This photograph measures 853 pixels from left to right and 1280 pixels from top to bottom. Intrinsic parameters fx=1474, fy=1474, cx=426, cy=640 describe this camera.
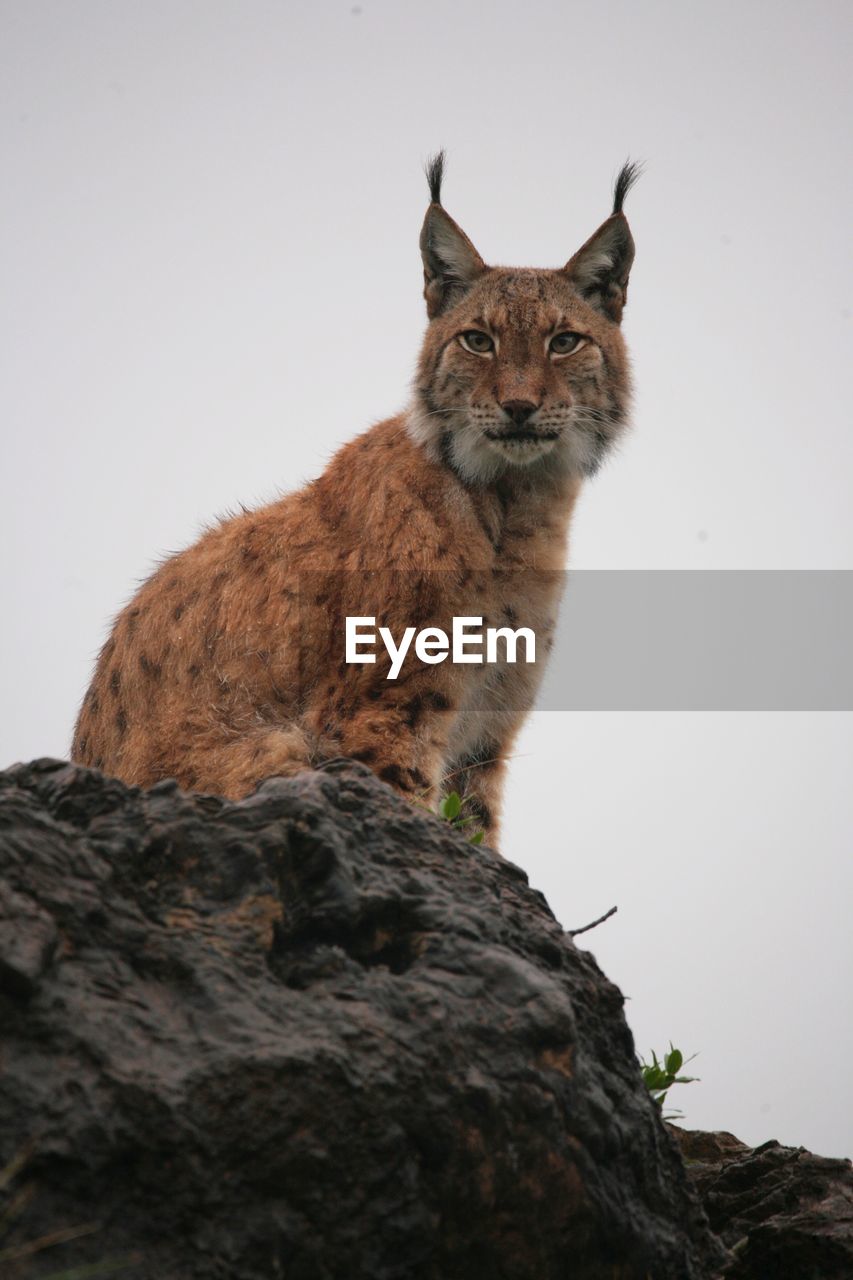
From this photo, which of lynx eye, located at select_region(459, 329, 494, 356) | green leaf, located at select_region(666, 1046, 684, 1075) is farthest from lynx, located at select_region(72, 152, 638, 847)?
green leaf, located at select_region(666, 1046, 684, 1075)

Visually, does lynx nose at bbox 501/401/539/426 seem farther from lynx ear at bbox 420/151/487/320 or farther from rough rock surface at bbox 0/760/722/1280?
rough rock surface at bbox 0/760/722/1280

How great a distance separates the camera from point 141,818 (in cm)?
364

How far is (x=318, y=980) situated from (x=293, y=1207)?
557 mm

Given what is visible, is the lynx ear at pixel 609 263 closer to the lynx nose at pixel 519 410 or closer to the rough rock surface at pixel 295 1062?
the lynx nose at pixel 519 410

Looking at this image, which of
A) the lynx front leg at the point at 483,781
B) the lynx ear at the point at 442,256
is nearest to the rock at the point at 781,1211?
the lynx front leg at the point at 483,781

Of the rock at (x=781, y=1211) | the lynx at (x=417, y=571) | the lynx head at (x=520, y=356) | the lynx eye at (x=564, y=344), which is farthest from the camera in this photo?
the lynx eye at (x=564, y=344)

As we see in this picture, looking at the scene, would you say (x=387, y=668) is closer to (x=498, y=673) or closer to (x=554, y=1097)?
(x=498, y=673)

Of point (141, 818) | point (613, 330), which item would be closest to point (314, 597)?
point (613, 330)

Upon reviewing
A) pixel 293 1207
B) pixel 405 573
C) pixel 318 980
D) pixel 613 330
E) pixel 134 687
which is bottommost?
pixel 293 1207

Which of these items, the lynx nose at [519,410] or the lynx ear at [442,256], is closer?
the lynx nose at [519,410]

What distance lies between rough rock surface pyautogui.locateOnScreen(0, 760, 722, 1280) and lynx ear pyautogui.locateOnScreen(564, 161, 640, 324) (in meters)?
5.05

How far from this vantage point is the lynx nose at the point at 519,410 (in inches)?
305

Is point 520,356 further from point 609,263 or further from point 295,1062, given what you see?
point 295,1062

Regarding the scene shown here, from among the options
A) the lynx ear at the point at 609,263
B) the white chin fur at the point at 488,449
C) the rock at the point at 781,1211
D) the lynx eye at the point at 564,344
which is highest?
the lynx ear at the point at 609,263
